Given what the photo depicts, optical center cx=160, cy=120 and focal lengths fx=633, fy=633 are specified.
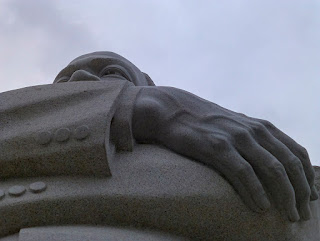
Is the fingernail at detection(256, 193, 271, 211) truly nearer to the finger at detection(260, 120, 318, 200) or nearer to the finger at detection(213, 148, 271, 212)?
the finger at detection(213, 148, 271, 212)

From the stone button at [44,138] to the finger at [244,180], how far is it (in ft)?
2.95

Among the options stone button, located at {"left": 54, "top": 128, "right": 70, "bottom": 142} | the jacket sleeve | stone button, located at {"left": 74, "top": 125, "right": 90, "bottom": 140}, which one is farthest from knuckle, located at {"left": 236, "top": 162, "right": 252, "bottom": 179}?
stone button, located at {"left": 54, "top": 128, "right": 70, "bottom": 142}

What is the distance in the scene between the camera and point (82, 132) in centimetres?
329

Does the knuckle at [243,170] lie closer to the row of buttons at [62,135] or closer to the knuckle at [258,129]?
the knuckle at [258,129]

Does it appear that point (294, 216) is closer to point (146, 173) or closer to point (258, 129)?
point (258, 129)

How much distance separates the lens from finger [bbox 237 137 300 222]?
128 inches

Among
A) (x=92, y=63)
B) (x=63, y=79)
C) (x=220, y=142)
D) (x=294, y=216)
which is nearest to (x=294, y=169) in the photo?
(x=294, y=216)

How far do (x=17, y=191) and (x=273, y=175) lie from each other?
4.33ft

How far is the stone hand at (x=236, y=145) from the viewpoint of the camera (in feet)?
10.7

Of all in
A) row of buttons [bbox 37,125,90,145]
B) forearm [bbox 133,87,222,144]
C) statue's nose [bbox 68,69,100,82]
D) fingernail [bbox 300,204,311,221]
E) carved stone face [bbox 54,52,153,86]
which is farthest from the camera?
carved stone face [bbox 54,52,153,86]

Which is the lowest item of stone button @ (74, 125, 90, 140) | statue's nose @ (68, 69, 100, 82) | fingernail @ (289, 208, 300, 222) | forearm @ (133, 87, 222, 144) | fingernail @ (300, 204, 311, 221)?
fingernail @ (289, 208, 300, 222)

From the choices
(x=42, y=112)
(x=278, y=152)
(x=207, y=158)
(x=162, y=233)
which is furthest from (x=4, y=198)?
(x=278, y=152)

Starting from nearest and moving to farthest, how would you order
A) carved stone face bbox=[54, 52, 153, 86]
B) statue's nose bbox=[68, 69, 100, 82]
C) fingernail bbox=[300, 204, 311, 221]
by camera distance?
fingernail bbox=[300, 204, 311, 221], statue's nose bbox=[68, 69, 100, 82], carved stone face bbox=[54, 52, 153, 86]

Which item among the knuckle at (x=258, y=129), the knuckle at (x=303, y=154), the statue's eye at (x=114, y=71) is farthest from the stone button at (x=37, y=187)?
the statue's eye at (x=114, y=71)
